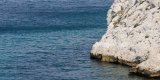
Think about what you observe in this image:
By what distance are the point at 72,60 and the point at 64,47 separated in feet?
33.5

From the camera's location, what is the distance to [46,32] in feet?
452

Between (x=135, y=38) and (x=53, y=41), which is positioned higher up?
(x=135, y=38)

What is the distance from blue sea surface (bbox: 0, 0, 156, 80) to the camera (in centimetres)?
10038

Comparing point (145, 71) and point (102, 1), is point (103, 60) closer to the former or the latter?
point (145, 71)

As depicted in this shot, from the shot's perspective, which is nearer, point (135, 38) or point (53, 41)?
point (135, 38)

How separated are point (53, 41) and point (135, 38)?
83.2 ft

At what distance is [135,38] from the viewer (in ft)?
340

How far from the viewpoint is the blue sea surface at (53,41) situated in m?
100

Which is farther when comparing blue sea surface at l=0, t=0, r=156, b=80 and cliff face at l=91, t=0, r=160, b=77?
blue sea surface at l=0, t=0, r=156, b=80

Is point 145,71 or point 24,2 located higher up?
point 24,2

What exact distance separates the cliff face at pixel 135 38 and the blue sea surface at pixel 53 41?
184 centimetres

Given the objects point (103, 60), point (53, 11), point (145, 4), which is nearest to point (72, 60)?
point (103, 60)

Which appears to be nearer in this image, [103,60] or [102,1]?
[103,60]

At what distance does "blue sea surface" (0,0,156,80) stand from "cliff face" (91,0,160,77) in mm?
1838
